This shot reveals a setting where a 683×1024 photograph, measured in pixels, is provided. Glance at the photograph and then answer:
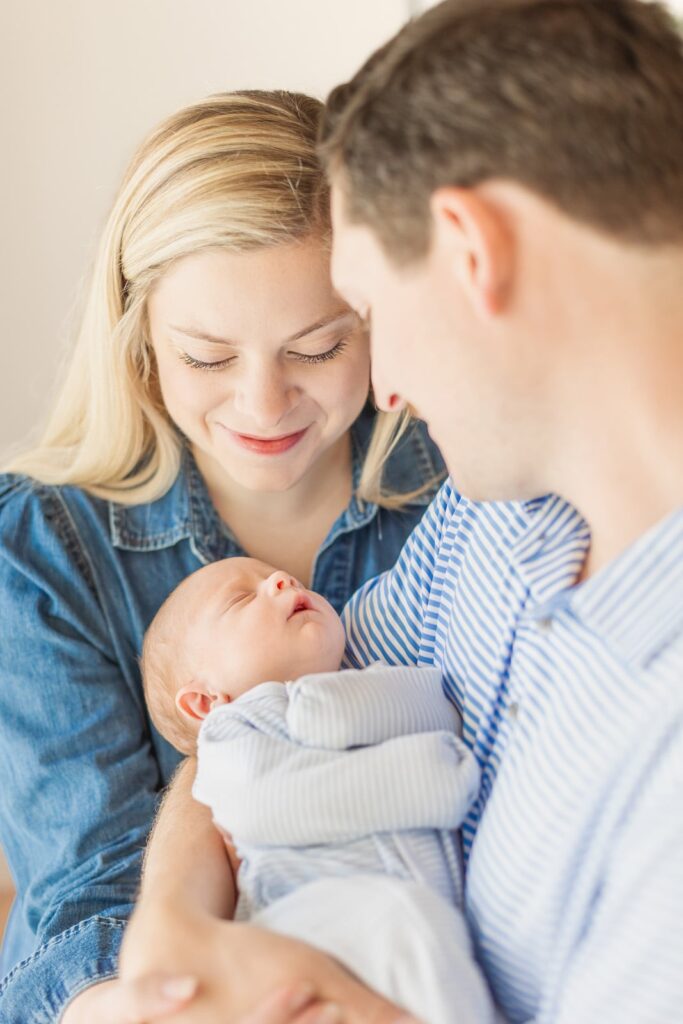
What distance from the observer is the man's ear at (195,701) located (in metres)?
1.52

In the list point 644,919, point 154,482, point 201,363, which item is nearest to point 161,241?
point 201,363

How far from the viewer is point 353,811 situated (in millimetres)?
1229

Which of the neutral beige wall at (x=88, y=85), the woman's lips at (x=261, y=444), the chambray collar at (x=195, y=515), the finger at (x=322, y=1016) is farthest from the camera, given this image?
the neutral beige wall at (x=88, y=85)

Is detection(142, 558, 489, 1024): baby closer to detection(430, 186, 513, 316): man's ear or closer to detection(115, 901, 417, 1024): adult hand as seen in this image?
detection(115, 901, 417, 1024): adult hand

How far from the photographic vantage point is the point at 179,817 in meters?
1.45

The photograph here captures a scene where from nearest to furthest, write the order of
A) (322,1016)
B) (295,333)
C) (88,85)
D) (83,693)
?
1. (322,1016)
2. (295,333)
3. (83,693)
4. (88,85)

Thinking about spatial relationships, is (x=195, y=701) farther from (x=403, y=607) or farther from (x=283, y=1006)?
(x=283, y=1006)

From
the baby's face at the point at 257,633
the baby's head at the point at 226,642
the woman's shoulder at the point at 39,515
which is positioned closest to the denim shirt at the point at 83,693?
the woman's shoulder at the point at 39,515

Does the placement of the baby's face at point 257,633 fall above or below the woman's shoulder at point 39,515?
above

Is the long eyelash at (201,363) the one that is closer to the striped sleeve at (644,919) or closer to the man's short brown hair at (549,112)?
the man's short brown hair at (549,112)

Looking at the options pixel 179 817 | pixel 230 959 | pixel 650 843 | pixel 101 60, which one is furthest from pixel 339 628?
pixel 101 60

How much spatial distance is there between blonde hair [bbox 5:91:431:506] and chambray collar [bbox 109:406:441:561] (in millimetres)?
22

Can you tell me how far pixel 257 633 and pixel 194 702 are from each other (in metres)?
0.13

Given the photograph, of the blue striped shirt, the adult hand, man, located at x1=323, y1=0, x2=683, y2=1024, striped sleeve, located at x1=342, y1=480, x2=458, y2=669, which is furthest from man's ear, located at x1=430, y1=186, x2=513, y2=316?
the adult hand
